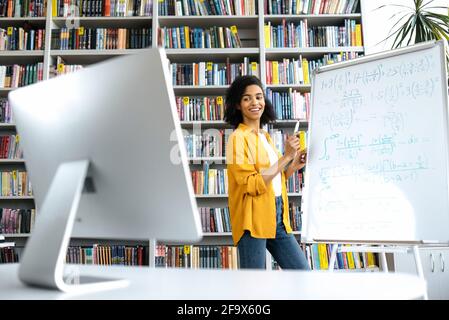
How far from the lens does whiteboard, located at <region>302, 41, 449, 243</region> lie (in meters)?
1.68

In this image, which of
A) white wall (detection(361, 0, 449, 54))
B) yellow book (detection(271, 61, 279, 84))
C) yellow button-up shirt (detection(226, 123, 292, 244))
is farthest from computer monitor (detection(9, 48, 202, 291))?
A: white wall (detection(361, 0, 449, 54))

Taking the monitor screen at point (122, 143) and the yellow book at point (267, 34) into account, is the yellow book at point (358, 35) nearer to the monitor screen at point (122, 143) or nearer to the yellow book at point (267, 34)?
the yellow book at point (267, 34)

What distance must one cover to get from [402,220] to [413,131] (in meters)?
0.39

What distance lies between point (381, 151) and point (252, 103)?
2.17ft

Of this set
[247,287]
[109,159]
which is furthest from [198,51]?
[247,287]

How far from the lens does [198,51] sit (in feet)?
A: 11.1

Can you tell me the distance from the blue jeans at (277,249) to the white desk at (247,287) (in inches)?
34.2

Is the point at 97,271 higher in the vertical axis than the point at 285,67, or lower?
lower

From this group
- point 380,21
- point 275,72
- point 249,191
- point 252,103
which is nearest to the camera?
point 249,191

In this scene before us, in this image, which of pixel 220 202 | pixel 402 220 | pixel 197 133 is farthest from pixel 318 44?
pixel 402 220

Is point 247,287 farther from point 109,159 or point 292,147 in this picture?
point 292,147

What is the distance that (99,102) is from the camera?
0.79 metres

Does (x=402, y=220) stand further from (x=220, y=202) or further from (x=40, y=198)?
(x=220, y=202)
